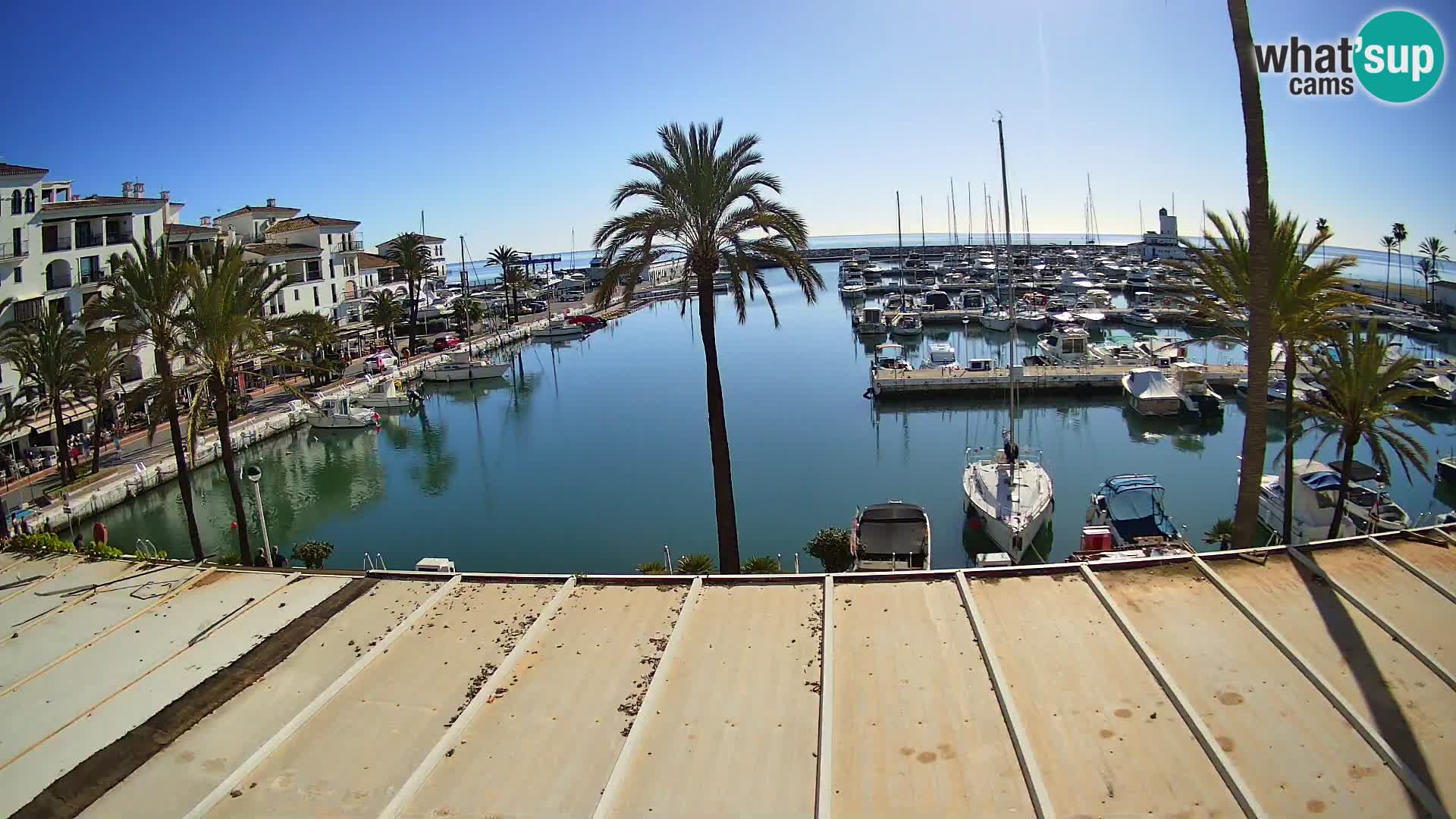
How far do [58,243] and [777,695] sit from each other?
43696 millimetres

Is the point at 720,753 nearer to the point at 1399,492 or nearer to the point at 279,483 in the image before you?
the point at 1399,492

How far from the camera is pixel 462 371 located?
6262 cm

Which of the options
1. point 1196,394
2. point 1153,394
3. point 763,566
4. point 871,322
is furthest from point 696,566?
point 871,322

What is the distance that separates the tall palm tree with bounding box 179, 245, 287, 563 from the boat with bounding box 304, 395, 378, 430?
28.3m

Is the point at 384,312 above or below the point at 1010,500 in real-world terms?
above

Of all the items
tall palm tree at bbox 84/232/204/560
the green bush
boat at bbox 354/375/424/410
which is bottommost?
the green bush

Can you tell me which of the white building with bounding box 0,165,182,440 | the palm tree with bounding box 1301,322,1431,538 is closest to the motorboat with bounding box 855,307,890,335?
the white building with bounding box 0,165,182,440

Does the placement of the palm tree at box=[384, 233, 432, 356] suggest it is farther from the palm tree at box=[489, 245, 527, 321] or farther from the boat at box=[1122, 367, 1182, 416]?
the boat at box=[1122, 367, 1182, 416]

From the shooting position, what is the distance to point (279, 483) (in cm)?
3803

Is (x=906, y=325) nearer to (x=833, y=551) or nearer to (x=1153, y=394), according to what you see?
(x=1153, y=394)

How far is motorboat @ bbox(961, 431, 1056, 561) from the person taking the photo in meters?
23.7

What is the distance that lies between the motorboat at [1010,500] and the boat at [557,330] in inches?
2445

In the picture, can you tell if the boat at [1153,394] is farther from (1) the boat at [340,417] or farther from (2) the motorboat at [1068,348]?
(1) the boat at [340,417]

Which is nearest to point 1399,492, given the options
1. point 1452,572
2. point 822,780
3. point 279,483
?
point 1452,572
